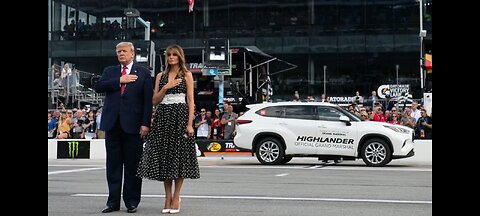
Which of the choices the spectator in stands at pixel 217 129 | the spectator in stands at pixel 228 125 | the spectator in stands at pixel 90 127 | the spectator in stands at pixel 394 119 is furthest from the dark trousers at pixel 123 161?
the spectator in stands at pixel 90 127

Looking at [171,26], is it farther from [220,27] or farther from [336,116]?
[336,116]

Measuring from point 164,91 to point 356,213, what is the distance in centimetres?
253

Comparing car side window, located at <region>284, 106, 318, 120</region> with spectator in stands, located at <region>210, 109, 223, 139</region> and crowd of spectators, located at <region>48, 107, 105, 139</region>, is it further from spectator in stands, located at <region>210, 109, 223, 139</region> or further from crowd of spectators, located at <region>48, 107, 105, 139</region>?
crowd of spectators, located at <region>48, 107, 105, 139</region>

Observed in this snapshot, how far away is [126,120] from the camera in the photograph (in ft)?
25.1

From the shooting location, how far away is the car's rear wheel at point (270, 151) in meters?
18.1

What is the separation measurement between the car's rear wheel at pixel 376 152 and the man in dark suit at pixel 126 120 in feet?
35.0

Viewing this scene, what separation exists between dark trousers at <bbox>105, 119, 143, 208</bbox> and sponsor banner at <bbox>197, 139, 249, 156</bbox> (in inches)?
521

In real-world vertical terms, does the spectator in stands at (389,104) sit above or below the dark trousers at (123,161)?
above

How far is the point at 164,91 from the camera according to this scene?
7.59 meters

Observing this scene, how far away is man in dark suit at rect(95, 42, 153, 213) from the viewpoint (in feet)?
25.2

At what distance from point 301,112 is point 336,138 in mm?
1172

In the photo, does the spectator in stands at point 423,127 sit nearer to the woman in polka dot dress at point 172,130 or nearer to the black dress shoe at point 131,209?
the woman in polka dot dress at point 172,130

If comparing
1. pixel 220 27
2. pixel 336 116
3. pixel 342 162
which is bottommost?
pixel 342 162
